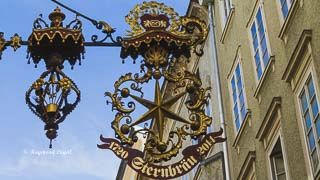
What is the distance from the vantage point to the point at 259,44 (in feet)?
58.4

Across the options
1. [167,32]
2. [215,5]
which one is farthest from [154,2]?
[215,5]

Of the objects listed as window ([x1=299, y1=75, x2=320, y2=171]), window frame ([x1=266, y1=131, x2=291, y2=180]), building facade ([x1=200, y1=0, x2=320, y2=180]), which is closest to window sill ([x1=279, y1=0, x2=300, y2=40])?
building facade ([x1=200, y1=0, x2=320, y2=180])

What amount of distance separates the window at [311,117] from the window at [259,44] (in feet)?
9.27

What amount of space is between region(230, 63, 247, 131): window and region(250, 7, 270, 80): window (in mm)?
1241

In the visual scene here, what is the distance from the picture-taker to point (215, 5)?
23.2 metres

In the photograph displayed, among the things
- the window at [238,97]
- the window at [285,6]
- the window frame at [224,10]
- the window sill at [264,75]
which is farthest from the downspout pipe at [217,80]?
the window at [285,6]

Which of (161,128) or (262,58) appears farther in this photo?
(262,58)

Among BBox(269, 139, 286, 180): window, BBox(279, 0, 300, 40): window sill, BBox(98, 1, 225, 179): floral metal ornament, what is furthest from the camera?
BBox(269, 139, 286, 180): window

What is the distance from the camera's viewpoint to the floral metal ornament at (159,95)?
9320mm

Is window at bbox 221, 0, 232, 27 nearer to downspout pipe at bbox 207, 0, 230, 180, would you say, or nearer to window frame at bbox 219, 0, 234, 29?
window frame at bbox 219, 0, 234, 29

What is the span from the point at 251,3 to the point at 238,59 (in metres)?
1.61

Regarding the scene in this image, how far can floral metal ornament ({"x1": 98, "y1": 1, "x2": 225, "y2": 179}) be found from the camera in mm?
9320

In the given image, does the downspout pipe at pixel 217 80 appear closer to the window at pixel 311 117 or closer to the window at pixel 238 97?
the window at pixel 238 97

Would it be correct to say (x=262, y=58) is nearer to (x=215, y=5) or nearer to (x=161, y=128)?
(x=215, y=5)
